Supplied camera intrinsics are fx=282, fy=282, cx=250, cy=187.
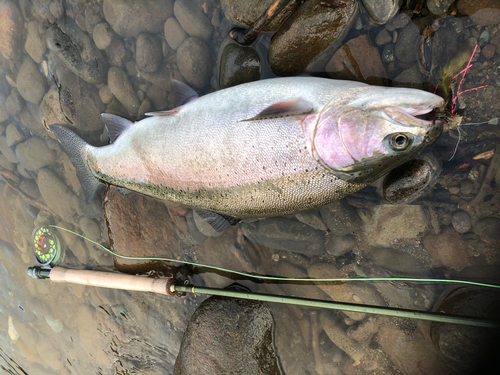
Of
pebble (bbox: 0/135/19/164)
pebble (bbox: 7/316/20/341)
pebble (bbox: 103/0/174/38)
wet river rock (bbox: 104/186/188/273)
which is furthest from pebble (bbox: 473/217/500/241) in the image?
pebble (bbox: 7/316/20/341)

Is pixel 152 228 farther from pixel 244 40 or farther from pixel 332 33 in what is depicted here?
pixel 332 33

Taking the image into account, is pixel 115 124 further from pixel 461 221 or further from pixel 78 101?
pixel 461 221

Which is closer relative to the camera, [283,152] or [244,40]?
[283,152]

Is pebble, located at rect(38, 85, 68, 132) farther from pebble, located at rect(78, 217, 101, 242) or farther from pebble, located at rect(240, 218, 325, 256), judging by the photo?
pebble, located at rect(240, 218, 325, 256)

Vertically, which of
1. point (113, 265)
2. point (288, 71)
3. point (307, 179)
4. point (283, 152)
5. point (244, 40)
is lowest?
point (113, 265)

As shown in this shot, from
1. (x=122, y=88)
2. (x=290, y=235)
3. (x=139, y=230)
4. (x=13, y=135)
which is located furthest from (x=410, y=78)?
(x=13, y=135)

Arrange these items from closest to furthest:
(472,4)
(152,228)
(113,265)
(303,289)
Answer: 1. (472,4)
2. (303,289)
3. (152,228)
4. (113,265)

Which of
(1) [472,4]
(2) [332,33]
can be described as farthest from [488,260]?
(2) [332,33]
